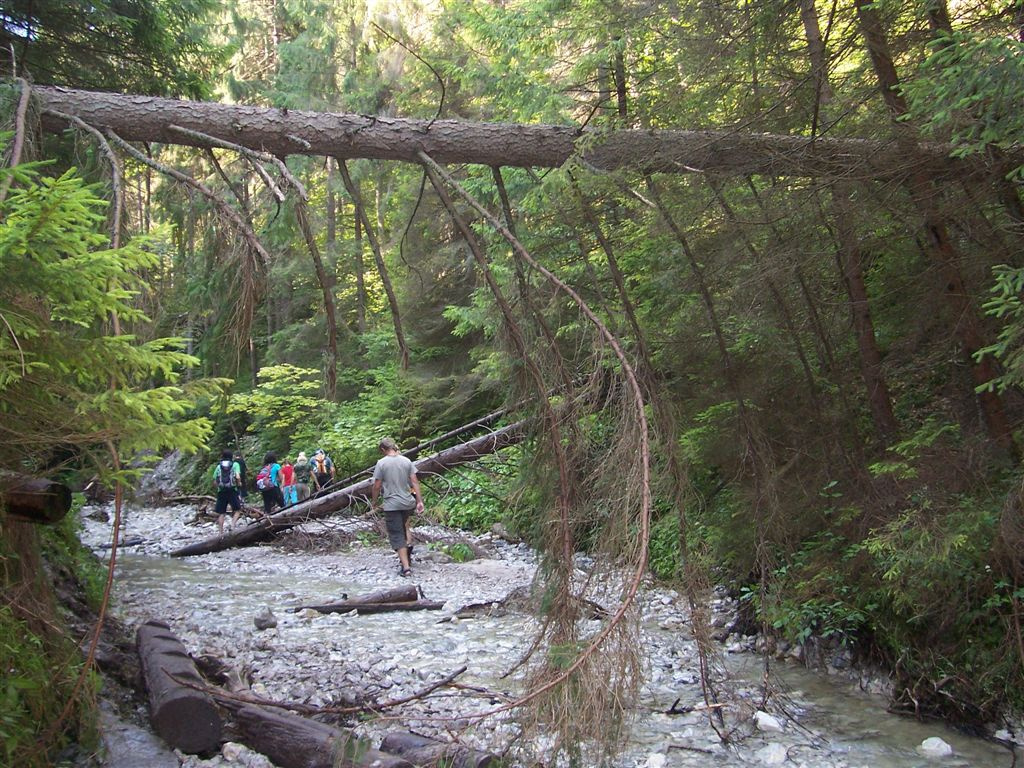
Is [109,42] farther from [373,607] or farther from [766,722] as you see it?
[766,722]

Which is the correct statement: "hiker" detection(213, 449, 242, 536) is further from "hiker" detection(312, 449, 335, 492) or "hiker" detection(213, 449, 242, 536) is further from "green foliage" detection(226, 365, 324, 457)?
"hiker" detection(312, 449, 335, 492)

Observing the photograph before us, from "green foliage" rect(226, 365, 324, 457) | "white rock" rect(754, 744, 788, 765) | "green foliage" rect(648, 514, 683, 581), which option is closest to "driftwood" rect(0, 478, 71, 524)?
"white rock" rect(754, 744, 788, 765)

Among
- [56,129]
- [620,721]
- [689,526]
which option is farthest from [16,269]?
[689,526]

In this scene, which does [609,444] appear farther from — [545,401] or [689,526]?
[689,526]

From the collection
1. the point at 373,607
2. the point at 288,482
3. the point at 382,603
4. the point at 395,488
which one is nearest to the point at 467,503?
the point at 288,482

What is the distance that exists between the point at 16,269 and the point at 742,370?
5.46 meters

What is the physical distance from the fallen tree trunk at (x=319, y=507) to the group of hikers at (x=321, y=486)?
19.0 inches

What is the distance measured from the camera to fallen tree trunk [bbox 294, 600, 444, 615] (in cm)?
866

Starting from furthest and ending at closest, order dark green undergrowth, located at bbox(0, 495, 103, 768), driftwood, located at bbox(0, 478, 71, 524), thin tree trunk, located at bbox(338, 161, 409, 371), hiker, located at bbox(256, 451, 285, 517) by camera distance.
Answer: hiker, located at bbox(256, 451, 285, 517) → thin tree trunk, located at bbox(338, 161, 409, 371) → driftwood, located at bbox(0, 478, 71, 524) → dark green undergrowth, located at bbox(0, 495, 103, 768)

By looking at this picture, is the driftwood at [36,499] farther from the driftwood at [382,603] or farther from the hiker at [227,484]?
the hiker at [227,484]

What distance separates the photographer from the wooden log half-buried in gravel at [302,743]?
12.9 feet

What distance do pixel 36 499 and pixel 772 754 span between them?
433 centimetres

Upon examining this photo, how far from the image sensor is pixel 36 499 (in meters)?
3.59

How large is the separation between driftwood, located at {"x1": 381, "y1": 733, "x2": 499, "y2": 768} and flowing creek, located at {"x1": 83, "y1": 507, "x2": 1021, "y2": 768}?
122 mm
